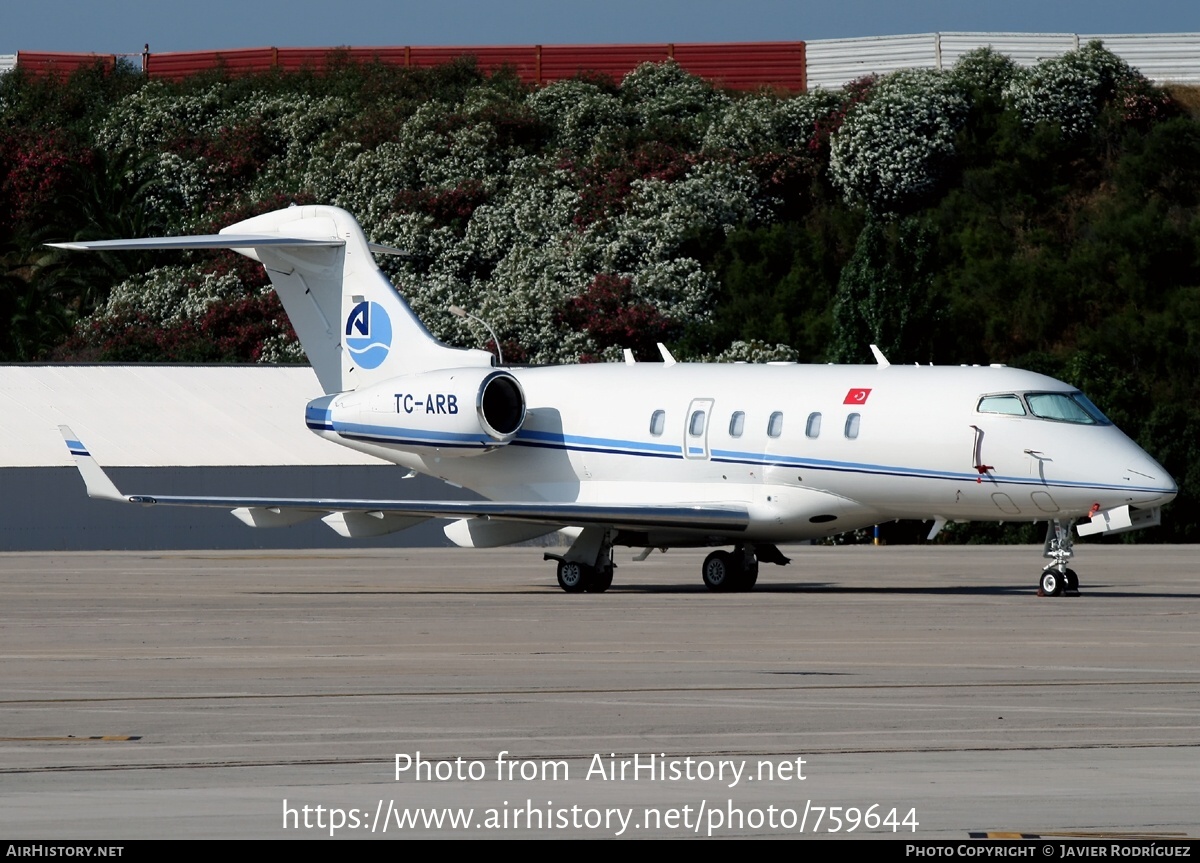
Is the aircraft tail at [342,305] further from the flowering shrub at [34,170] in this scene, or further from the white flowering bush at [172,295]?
the flowering shrub at [34,170]

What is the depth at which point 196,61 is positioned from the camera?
260 feet

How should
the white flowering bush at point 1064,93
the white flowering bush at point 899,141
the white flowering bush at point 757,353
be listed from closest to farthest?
1. the white flowering bush at point 757,353
2. the white flowering bush at point 899,141
3. the white flowering bush at point 1064,93

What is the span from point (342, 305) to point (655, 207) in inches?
1237

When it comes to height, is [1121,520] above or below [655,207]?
above

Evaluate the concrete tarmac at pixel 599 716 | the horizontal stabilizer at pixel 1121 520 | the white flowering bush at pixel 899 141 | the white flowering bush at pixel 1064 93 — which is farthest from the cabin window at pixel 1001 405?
the white flowering bush at pixel 1064 93

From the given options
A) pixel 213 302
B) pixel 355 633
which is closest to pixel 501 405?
pixel 355 633

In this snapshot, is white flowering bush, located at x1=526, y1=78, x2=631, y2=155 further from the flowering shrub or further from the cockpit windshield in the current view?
the cockpit windshield

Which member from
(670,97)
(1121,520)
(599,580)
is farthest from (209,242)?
(670,97)

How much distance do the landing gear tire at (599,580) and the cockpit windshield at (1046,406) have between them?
5.59 m

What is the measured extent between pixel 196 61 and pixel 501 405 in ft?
187

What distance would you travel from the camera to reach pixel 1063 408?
2294 centimetres

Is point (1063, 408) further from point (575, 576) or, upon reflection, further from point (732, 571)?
point (575, 576)

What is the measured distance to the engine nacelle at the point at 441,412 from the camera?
26.2 metres

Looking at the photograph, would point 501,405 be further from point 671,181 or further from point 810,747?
point 671,181
